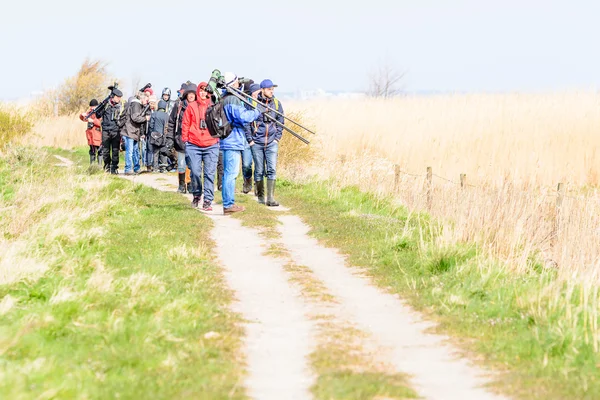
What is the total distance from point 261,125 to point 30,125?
41.2 ft

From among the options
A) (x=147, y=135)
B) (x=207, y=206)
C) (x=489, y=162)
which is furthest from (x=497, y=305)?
(x=147, y=135)

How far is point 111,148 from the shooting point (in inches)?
840

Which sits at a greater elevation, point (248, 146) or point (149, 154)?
point (248, 146)

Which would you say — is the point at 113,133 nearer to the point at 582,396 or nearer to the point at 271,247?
the point at 271,247

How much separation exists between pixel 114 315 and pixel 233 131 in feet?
21.4

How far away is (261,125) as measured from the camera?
14.6 m

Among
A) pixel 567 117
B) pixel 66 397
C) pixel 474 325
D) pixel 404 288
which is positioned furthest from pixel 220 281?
pixel 567 117

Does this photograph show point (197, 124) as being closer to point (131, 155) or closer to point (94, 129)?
point (131, 155)

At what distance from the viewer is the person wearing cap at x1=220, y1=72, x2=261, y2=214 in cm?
1328

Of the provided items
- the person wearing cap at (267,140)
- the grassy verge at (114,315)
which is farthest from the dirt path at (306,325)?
the person wearing cap at (267,140)

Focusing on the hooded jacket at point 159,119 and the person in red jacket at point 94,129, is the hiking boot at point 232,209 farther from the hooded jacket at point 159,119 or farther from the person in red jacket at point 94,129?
the person in red jacket at point 94,129

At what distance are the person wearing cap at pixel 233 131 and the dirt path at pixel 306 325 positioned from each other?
7.25 ft

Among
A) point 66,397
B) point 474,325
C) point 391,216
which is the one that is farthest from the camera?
point 391,216

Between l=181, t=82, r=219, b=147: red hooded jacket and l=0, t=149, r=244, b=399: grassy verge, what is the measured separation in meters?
1.87
